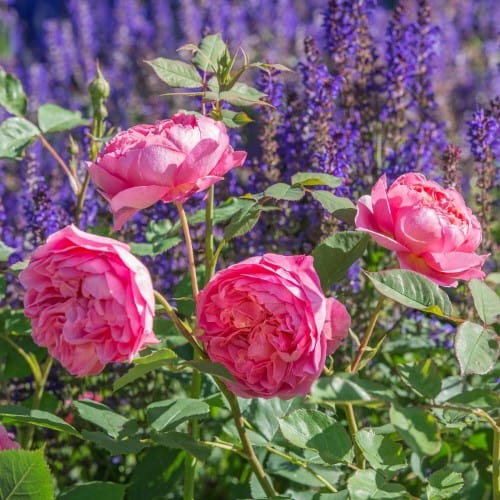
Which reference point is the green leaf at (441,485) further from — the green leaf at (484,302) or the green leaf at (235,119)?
the green leaf at (235,119)

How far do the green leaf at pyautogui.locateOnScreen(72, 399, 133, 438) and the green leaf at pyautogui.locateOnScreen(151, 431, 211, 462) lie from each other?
67 mm

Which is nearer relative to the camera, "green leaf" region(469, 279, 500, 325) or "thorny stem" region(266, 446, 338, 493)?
"green leaf" region(469, 279, 500, 325)

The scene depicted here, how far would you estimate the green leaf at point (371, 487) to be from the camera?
82cm

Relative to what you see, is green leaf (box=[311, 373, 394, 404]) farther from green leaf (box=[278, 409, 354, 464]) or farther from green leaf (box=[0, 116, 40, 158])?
green leaf (box=[0, 116, 40, 158])

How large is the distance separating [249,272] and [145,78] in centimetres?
299

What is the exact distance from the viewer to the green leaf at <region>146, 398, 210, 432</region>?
99 cm

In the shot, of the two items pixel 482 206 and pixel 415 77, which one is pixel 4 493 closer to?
pixel 482 206

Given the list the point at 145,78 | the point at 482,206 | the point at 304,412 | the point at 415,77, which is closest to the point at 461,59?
the point at 145,78

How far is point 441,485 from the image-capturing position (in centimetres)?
89

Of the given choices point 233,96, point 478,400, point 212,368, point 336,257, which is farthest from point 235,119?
point 478,400

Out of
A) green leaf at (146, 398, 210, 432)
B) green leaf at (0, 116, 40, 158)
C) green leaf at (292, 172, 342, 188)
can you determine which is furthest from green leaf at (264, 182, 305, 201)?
green leaf at (0, 116, 40, 158)

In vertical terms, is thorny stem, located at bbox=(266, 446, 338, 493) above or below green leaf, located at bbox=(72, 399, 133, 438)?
below

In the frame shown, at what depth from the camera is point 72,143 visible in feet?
4.22

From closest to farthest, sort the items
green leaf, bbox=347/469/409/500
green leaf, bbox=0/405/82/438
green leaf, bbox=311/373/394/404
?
green leaf, bbox=311/373/394/404 → green leaf, bbox=347/469/409/500 → green leaf, bbox=0/405/82/438
